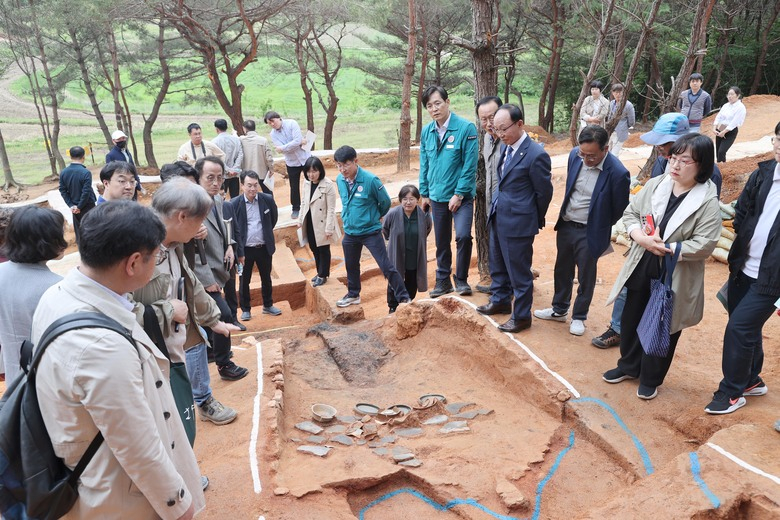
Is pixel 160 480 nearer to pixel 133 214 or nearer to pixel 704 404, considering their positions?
pixel 133 214

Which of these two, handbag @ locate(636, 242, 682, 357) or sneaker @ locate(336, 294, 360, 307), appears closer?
handbag @ locate(636, 242, 682, 357)

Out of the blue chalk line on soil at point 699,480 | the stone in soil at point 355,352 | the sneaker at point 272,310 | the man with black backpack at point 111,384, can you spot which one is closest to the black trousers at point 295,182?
the sneaker at point 272,310

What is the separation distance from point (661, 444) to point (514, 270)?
1.69 m

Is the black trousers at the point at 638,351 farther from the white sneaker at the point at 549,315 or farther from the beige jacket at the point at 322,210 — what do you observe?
the beige jacket at the point at 322,210

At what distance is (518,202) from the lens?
183 inches

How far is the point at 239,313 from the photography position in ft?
27.5

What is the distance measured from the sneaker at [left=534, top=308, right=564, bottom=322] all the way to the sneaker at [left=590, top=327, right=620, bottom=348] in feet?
1.33

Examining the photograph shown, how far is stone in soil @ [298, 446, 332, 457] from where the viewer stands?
388 cm

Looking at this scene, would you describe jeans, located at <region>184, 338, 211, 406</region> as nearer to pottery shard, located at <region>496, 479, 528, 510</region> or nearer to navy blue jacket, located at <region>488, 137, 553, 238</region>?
pottery shard, located at <region>496, 479, 528, 510</region>

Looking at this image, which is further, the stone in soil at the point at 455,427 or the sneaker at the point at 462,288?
the sneaker at the point at 462,288

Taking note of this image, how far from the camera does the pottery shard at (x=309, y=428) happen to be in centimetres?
421

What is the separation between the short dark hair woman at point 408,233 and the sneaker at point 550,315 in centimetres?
171

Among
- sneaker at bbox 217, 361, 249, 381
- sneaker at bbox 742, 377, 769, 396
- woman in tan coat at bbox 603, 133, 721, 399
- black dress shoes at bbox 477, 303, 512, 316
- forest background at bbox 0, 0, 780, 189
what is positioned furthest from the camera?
forest background at bbox 0, 0, 780, 189

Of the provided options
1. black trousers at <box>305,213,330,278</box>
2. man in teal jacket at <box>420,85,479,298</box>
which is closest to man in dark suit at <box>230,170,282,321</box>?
black trousers at <box>305,213,330,278</box>
